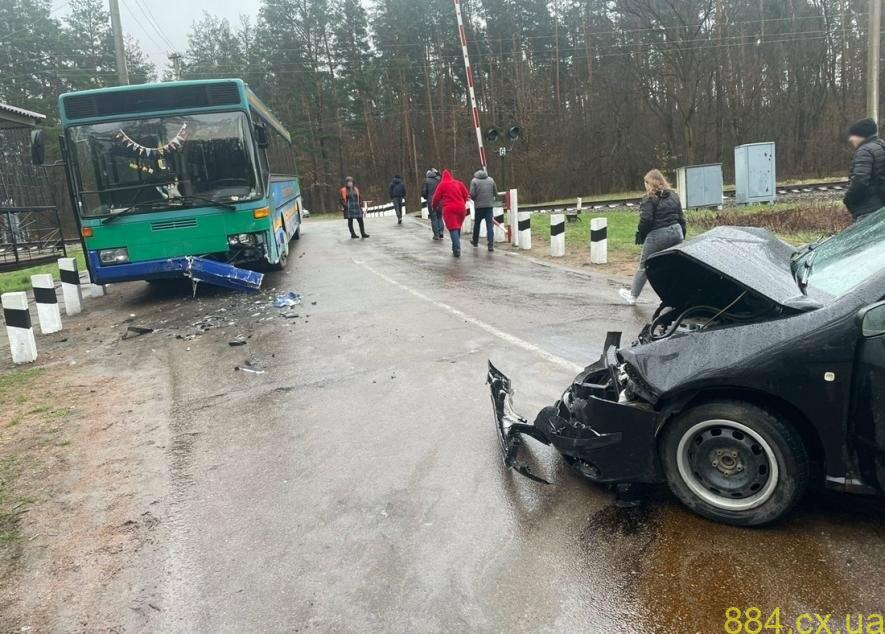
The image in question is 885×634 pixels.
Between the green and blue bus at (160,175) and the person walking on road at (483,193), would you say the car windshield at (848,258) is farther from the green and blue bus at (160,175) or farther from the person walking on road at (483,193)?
the person walking on road at (483,193)

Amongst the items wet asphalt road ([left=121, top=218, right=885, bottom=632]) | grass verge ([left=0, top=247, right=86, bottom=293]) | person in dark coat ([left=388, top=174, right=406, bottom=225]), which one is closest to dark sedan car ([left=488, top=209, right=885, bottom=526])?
wet asphalt road ([left=121, top=218, right=885, bottom=632])

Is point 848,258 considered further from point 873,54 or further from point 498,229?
point 873,54

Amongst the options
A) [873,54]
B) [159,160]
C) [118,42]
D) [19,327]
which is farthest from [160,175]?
[873,54]

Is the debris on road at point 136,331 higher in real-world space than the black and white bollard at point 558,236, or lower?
lower

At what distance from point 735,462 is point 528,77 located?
157 ft

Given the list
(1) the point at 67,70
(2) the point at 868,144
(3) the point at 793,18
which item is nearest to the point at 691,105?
(3) the point at 793,18

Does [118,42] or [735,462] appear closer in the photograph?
[735,462]

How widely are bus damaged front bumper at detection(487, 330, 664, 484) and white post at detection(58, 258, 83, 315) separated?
9897 millimetres

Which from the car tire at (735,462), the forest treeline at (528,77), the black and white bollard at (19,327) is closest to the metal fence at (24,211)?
the forest treeline at (528,77)

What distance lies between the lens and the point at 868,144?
743 centimetres

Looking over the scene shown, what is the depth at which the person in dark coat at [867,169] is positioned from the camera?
24.2 feet

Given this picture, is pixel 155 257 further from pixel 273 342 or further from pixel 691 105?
pixel 691 105

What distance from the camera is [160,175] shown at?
419 inches

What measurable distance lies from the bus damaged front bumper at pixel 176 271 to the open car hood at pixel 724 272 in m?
8.28
